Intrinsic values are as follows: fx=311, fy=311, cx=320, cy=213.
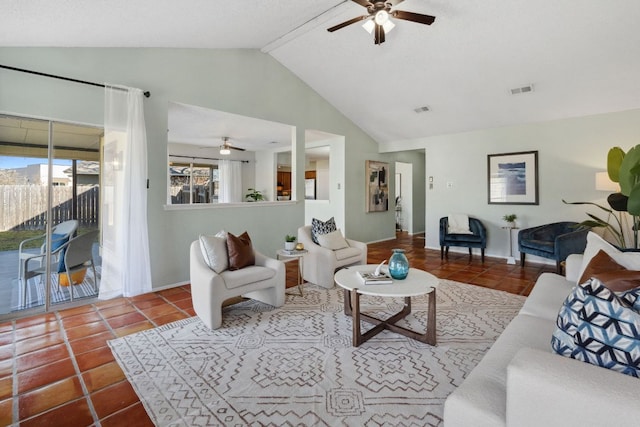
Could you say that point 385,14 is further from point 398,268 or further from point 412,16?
point 398,268

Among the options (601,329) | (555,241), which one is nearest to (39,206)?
(601,329)

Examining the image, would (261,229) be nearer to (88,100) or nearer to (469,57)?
(88,100)

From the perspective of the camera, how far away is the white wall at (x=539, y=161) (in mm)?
4887

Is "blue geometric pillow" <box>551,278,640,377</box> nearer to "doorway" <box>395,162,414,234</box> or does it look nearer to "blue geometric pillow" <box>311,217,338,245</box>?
"blue geometric pillow" <box>311,217,338,245</box>

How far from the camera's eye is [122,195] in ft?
11.6

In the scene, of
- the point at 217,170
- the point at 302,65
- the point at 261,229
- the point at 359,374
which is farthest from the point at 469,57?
the point at 217,170

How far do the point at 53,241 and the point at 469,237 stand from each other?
238 inches

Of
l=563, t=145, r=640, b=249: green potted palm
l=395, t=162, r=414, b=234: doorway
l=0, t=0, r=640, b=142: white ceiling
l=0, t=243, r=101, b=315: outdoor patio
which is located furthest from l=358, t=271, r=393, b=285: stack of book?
l=395, t=162, r=414, b=234: doorway

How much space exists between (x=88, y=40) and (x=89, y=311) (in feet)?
9.16

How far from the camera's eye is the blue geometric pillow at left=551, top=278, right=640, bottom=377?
3.51 ft

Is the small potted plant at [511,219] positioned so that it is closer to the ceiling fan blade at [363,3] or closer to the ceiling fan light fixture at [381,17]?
the ceiling fan light fixture at [381,17]

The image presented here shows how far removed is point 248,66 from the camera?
4805mm

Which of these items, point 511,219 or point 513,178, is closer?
point 511,219

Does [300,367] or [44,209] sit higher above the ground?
[44,209]
